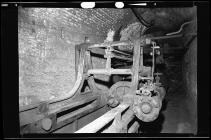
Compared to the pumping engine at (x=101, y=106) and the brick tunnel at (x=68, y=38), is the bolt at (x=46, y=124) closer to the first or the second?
the pumping engine at (x=101, y=106)

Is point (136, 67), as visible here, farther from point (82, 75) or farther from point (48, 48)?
point (48, 48)

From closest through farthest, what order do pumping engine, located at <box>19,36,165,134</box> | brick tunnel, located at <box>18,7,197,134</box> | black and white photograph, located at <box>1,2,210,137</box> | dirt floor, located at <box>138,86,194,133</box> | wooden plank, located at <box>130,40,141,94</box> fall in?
pumping engine, located at <box>19,36,165,134</box> < black and white photograph, located at <box>1,2,210,137</box> < wooden plank, located at <box>130,40,141,94</box> < brick tunnel, located at <box>18,7,197,134</box> < dirt floor, located at <box>138,86,194,133</box>

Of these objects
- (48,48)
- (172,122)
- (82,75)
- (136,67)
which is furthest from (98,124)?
(172,122)

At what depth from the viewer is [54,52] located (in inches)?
132

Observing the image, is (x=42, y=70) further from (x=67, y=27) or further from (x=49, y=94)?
(x=67, y=27)

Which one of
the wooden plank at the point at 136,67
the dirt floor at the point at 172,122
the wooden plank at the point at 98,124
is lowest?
the dirt floor at the point at 172,122

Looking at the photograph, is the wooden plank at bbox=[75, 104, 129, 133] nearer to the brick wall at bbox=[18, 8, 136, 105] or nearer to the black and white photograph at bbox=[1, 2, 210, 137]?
the black and white photograph at bbox=[1, 2, 210, 137]

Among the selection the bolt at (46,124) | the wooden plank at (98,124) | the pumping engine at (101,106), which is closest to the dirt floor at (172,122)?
the pumping engine at (101,106)

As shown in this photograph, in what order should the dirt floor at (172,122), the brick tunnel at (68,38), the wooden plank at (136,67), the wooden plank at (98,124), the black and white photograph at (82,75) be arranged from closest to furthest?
1. the wooden plank at (98,124)
2. the black and white photograph at (82,75)
3. the wooden plank at (136,67)
4. the brick tunnel at (68,38)
5. the dirt floor at (172,122)

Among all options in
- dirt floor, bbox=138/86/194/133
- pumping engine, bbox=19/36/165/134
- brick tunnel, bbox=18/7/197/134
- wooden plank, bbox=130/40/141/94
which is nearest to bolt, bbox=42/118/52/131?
pumping engine, bbox=19/36/165/134

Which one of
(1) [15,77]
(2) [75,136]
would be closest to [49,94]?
(1) [15,77]

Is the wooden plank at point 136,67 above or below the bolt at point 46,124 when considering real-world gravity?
above
